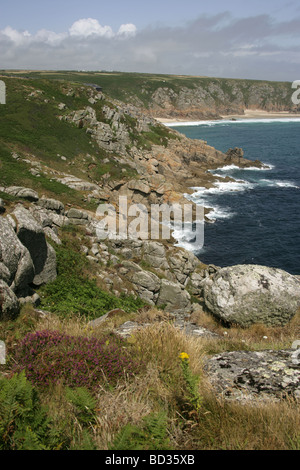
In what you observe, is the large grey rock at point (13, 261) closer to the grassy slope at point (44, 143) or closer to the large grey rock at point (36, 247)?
the large grey rock at point (36, 247)

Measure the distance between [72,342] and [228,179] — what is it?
54154mm

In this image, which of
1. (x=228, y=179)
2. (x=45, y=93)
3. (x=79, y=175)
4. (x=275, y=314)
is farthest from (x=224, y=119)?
(x=275, y=314)

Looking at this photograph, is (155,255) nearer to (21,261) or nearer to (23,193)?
(23,193)

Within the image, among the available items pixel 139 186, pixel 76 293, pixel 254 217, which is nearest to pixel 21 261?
pixel 76 293

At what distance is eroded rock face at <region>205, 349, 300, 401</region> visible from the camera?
4805mm

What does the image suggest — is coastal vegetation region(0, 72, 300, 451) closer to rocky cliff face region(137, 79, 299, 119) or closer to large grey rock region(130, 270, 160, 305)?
large grey rock region(130, 270, 160, 305)

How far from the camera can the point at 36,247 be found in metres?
11.9

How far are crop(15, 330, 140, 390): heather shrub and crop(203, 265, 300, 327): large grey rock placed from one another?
7.33 meters

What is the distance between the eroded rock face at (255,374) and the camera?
4805 millimetres

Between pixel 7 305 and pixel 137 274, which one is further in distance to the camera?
pixel 137 274

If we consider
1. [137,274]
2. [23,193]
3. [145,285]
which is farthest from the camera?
[23,193]

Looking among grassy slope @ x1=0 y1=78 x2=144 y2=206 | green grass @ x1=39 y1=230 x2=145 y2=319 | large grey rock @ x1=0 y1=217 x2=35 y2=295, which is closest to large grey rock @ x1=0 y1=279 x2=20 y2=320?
large grey rock @ x1=0 y1=217 x2=35 y2=295

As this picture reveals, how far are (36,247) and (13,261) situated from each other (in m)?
2.13

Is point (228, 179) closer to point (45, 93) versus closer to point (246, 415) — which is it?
point (45, 93)
